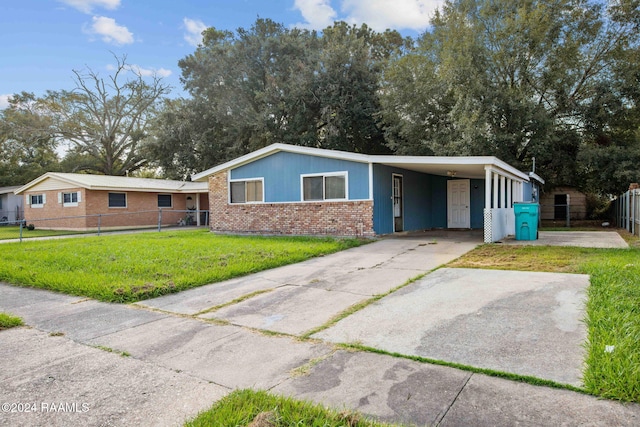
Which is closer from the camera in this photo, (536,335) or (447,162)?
(536,335)

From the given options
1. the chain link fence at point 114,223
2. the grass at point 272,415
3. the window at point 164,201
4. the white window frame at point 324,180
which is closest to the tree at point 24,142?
the chain link fence at point 114,223

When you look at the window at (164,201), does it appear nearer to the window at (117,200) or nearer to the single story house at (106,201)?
the single story house at (106,201)

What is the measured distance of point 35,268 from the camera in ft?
26.2

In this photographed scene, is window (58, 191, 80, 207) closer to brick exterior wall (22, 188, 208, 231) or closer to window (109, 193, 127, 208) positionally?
brick exterior wall (22, 188, 208, 231)

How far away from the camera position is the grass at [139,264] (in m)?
6.39

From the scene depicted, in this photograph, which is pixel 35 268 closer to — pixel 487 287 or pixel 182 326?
pixel 182 326

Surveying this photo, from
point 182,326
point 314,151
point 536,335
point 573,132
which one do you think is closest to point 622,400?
point 536,335

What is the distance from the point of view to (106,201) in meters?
21.2

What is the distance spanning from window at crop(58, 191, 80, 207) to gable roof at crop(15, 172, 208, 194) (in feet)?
1.71

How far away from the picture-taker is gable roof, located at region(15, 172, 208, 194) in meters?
20.3

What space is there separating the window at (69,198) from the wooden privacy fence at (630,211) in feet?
77.3

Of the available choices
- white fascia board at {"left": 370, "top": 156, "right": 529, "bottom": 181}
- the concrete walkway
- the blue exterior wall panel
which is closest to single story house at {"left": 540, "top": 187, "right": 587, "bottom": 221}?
the blue exterior wall panel

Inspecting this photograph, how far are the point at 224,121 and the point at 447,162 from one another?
18167 mm

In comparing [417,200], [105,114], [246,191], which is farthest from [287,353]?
[105,114]
